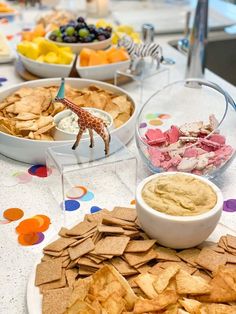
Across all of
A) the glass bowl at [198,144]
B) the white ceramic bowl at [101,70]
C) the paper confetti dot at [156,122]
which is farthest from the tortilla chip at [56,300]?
the white ceramic bowl at [101,70]

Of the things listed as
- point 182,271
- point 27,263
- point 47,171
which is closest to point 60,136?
point 47,171

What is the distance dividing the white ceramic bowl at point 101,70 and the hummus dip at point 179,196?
26.7 inches

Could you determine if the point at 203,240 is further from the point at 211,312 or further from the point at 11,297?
the point at 11,297

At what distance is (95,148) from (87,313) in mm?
465

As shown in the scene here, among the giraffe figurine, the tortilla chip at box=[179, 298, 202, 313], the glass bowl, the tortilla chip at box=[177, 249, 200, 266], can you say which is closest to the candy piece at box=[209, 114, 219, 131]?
the glass bowl

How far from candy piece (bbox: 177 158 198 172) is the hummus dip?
11 centimetres

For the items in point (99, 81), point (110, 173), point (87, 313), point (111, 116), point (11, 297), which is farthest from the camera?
point (99, 81)

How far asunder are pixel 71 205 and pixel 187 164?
0.23 metres

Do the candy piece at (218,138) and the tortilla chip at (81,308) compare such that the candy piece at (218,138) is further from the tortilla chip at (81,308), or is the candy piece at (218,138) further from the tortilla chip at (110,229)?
the tortilla chip at (81,308)

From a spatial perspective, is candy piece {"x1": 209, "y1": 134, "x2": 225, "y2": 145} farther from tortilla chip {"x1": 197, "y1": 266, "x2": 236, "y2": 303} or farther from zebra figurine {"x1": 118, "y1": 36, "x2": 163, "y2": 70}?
zebra figurine {"x1": 118, "y1": 36, "x2": 163, "y2": 70}

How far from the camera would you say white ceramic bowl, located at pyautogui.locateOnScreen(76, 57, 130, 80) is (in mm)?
1376

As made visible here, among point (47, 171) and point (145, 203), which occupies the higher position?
point (145, 203)

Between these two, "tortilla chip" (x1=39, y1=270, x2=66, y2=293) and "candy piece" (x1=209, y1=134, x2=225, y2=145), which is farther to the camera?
"candy piece" (x1=209, y1=134, x2=225, y2=145)

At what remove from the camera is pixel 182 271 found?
657mm
